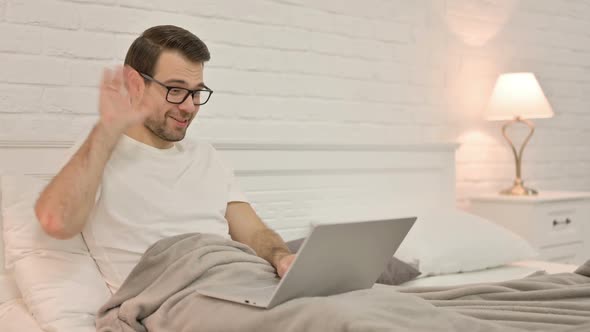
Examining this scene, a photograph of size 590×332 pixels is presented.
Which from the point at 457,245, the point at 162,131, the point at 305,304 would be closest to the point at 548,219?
the point at 457,245

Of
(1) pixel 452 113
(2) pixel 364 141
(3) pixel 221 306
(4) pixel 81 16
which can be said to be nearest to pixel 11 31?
(4) pixel 81 16

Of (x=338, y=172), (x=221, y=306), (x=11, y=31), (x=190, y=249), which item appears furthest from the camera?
(x=338, y=172)

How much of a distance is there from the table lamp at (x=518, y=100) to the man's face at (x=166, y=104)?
6.33 feet

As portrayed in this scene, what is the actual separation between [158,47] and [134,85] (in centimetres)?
12

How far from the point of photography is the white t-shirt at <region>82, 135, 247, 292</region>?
1.91 m

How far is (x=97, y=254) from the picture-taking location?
194 cm

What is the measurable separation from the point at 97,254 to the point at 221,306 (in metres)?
0.56

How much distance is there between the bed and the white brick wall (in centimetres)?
9

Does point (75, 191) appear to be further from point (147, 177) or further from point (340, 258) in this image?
point (340, 258)

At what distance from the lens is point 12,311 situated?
1.90m

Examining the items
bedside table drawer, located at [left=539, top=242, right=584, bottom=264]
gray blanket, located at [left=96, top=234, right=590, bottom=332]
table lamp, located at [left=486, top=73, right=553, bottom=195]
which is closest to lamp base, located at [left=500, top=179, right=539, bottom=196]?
table lamp, located at [left=486, top=73, right=553, bottom=195]

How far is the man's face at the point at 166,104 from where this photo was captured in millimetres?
2059

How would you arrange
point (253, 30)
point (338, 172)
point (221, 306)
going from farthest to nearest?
point (338, 172), point (253, 30), point (221, 306)

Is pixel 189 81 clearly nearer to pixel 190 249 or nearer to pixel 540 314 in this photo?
pixel 190 249
